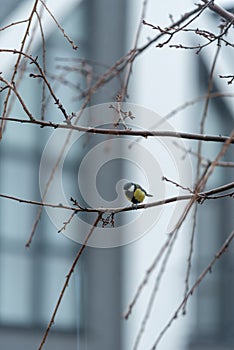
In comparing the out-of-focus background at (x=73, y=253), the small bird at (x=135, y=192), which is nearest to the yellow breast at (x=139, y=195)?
the small bird at (x=135, y=192)

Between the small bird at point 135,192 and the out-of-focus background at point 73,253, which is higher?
the out-of-focus background at point 73,253

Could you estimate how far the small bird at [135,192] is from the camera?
2.60 feet

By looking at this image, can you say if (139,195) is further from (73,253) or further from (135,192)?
(73,253)

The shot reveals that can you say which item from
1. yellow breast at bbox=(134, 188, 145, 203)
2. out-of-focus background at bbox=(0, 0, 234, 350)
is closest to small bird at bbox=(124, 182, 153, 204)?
yellow breast at bbox=(134, 188, 145, 203)

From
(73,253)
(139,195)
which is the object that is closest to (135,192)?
(139,195)

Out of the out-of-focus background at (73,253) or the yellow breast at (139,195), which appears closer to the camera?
the yellow breast at (139,195)

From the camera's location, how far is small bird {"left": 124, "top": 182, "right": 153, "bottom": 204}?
31.2 inches

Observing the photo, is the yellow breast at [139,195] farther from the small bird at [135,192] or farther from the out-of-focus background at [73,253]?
the out-of-focus background at [73,253]

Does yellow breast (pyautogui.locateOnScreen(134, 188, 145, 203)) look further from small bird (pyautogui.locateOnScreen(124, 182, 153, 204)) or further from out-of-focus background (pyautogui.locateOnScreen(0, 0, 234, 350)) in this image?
out-of-focus background (pyautogui.locateOnScreen(0, 0, 234, 350))

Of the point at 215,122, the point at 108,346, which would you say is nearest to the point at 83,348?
the point at 108,346

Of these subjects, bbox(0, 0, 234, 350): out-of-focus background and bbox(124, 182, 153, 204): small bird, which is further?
bbox(0, 0, 234, 350): out-of-focus background

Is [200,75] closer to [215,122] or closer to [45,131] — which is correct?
[215,122]

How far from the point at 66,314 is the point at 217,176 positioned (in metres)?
0.76

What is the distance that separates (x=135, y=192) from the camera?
0.80 metres
